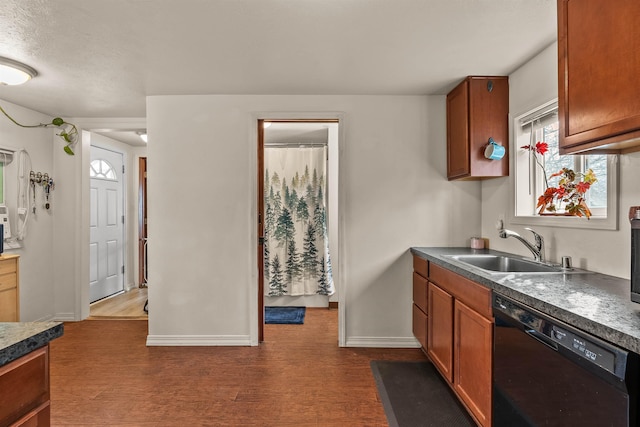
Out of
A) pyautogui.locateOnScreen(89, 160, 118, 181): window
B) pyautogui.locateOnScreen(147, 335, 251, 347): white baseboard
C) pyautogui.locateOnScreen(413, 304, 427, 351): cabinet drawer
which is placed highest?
pyautogui.locateOnScreen(89, 160, 118, 181): window

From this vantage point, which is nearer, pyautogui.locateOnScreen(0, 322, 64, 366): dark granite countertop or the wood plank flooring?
pyautogui.locateOnScreen(0, 322, 64, 366): dark granite countertop

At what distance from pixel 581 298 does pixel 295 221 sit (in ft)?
10.8

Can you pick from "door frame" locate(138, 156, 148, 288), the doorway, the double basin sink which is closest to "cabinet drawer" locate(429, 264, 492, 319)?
the double basin sink

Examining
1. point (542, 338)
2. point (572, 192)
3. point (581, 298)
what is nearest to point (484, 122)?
point (572, 192)

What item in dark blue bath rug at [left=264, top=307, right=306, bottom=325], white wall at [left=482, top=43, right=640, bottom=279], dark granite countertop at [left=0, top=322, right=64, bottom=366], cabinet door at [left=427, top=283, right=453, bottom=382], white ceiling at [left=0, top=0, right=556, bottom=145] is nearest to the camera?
dark granite countertop at [left=0, top=322, right=64, bottom=366]

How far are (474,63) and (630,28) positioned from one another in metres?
1.27

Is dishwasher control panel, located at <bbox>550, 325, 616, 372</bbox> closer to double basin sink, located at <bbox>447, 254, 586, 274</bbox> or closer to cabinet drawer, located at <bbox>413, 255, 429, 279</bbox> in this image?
double basin sink, located at <bbox>447, 254, 586, 274</bbox>

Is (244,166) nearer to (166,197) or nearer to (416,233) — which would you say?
(166,197)

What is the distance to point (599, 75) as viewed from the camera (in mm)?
1358

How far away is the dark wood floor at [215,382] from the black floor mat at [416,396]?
0.08 metres

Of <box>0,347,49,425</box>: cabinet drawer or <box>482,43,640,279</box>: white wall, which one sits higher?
<box>482,43,640,279</box>: white wall

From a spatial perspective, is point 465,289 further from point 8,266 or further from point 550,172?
point 8,266

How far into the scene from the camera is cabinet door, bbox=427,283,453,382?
216 cm

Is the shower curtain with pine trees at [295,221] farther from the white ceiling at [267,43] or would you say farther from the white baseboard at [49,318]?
the white baseboard at [49,318]
